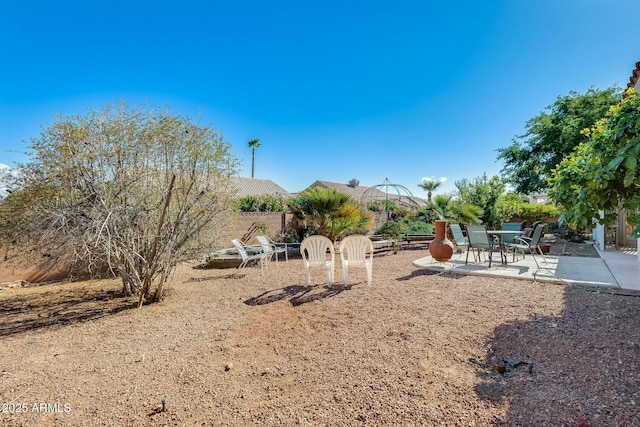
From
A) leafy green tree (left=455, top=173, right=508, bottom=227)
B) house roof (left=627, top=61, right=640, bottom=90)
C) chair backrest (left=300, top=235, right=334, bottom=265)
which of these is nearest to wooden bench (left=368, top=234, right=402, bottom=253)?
leafy green tree (left=455, top=173, right=508, bottom=227)

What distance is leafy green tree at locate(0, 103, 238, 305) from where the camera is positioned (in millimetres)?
4391

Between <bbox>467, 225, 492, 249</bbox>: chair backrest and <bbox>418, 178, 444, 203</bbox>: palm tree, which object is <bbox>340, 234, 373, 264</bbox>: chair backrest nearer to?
<bbox>467, 225, 492, 249</bbox>: chair backrest

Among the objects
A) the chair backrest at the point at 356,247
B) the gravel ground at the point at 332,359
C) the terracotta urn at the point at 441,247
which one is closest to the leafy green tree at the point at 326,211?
the terracotta urn at the point at 441,247

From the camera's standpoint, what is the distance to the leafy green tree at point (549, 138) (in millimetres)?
14656

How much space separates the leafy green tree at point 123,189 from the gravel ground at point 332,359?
109 cm

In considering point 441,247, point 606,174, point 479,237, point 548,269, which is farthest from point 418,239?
point 606,174

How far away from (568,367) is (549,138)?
718 inches

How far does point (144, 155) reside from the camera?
15.8 feet

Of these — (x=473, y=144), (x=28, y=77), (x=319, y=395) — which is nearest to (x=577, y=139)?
(x=473, y=144)

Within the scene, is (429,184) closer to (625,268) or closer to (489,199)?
(489,199)

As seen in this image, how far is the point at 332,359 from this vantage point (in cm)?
300

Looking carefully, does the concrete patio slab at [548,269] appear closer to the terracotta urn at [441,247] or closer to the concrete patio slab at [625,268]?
the concrete patio slab at [625,268]

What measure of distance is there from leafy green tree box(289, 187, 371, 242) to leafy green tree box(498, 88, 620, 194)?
10802 millimetres

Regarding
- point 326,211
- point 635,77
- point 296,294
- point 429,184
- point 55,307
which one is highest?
point 429,184
